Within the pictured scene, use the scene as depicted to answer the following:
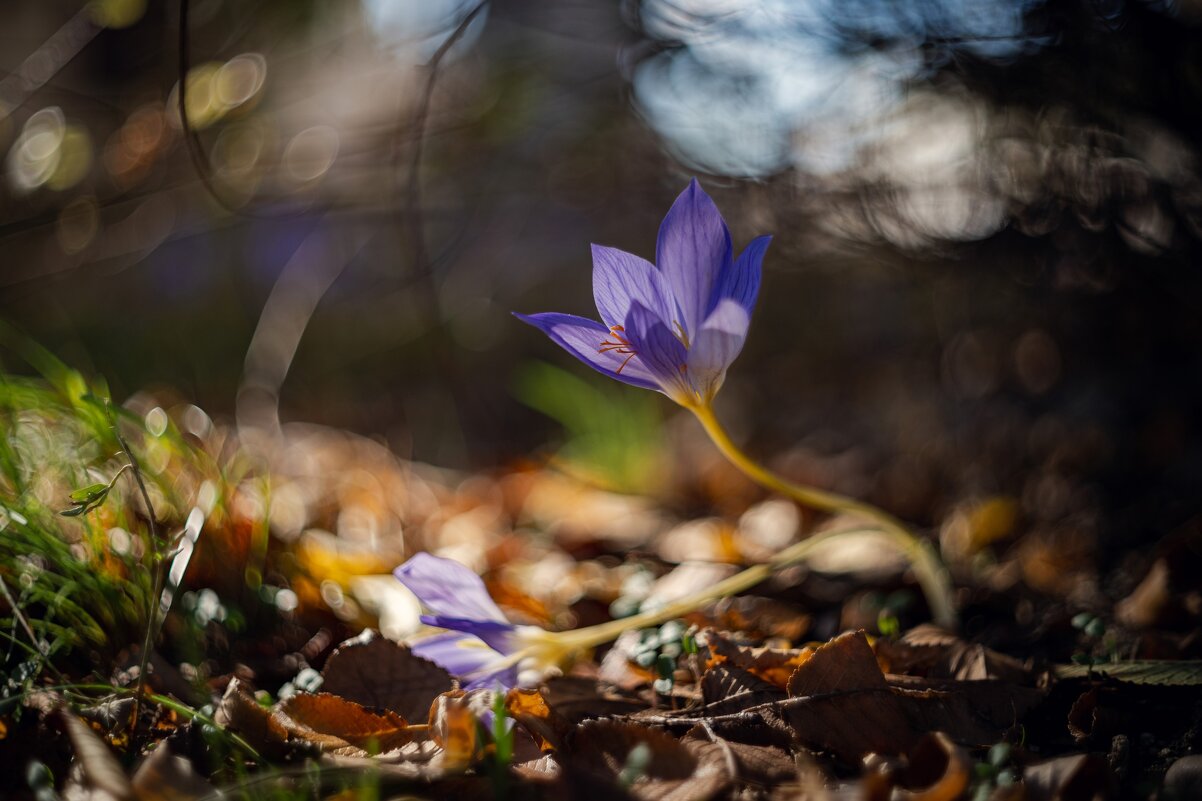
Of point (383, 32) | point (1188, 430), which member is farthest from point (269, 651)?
point (1188, 430)

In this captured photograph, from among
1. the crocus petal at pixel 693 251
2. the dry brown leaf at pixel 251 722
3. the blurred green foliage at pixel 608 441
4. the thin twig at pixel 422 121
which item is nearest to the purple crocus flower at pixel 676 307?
the crocus petal at pixel 693 251

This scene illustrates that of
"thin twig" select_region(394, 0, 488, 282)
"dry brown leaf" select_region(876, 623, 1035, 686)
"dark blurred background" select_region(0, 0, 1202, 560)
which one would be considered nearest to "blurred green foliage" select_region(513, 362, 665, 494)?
"dark blurred background" select_region(0, 0, 1202, 560)

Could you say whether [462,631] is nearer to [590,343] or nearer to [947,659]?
[590,343]

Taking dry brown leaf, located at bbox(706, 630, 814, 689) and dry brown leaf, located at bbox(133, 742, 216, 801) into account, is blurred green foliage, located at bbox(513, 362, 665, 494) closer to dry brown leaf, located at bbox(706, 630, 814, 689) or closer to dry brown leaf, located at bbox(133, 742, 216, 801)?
dry brown leaf, located at bbox(706, 630, 814, 689)

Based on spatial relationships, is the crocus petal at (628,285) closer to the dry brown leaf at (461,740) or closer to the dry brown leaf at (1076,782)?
the dry brown leaf at (461,740)

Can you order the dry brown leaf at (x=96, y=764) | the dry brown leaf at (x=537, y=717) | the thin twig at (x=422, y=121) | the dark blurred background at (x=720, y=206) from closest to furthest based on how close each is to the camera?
the dry brown leaf at (x=96, y=764) → the dry brown leaf at (x=537, y=717) → the thin twig at (x=422, y=121) → the dark blurred background at (x=720, y=206)

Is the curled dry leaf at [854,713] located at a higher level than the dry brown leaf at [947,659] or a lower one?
higher

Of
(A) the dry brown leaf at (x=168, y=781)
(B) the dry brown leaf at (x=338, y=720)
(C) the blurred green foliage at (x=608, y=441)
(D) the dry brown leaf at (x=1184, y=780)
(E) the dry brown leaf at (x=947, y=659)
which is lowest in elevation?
(C) the blurred green foliage at (x=608, y=441)
